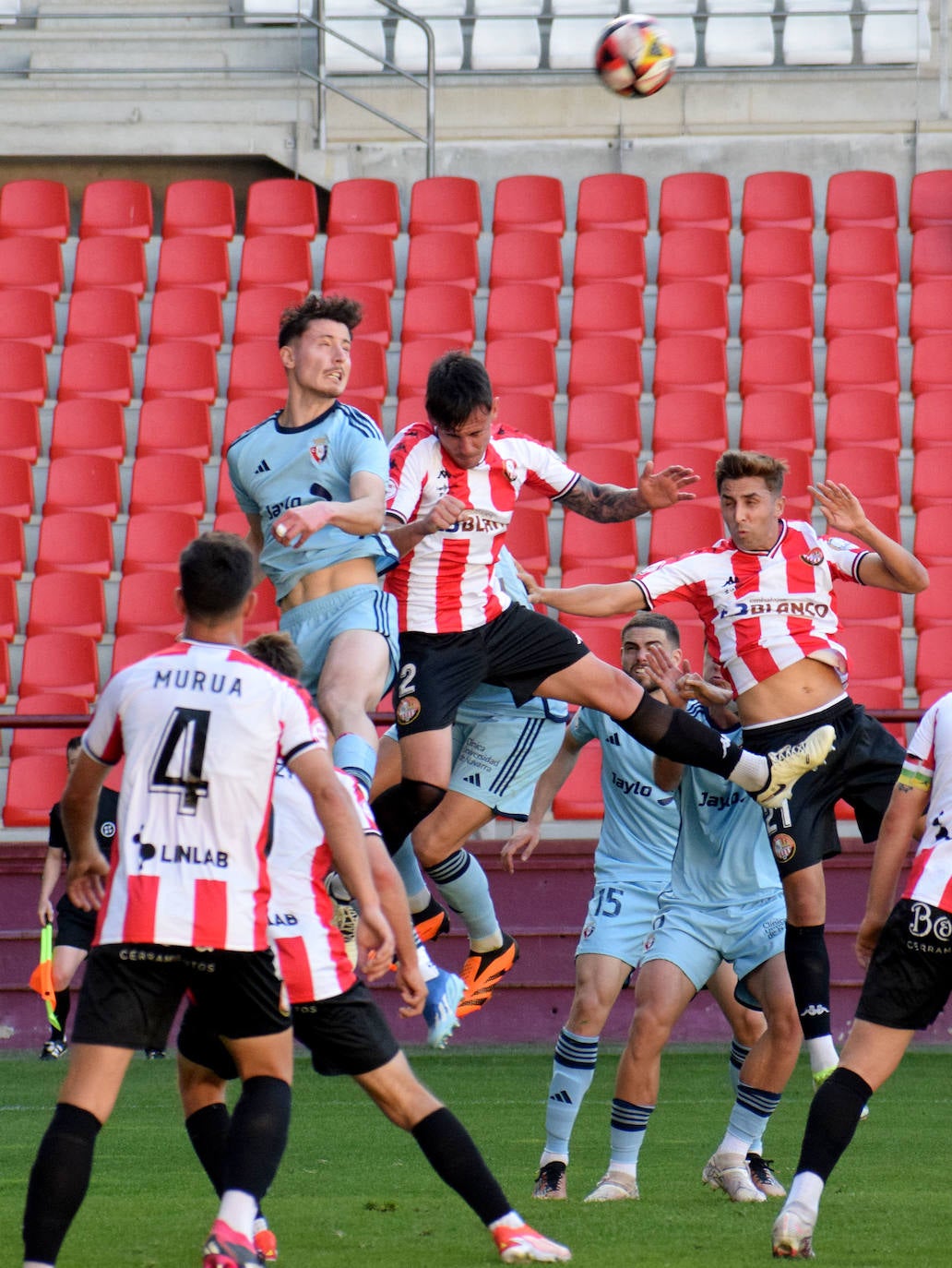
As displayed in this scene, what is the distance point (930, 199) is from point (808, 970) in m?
9.42

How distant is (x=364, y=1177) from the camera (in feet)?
21.3

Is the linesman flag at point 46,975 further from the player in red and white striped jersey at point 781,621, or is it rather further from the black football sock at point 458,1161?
the black football sock at point 458,1161

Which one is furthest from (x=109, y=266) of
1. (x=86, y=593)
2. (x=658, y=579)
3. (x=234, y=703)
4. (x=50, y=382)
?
(x=234, y=703)

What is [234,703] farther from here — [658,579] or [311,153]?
[311,153]

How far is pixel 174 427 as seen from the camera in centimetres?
1317

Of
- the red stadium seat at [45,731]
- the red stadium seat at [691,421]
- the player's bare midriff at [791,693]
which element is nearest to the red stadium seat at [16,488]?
the red stadium seat at [45,731]

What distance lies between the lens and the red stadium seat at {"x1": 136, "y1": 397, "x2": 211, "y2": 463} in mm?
13109

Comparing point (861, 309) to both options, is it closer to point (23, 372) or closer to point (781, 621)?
point (23, 372)

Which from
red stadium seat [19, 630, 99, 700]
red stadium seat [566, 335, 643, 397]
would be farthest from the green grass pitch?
red stadium seat [566, 335, 643, 397]

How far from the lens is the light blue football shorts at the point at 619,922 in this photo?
21.3ft

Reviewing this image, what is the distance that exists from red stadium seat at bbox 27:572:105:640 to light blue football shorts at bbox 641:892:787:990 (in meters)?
6.43

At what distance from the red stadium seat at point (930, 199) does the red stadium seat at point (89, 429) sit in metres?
6.53

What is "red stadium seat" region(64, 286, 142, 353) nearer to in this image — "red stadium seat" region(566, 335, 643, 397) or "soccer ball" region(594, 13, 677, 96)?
"red stadium seat" region(566, 335, 643, 397)

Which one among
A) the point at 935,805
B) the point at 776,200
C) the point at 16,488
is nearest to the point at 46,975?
the point at 16,488
